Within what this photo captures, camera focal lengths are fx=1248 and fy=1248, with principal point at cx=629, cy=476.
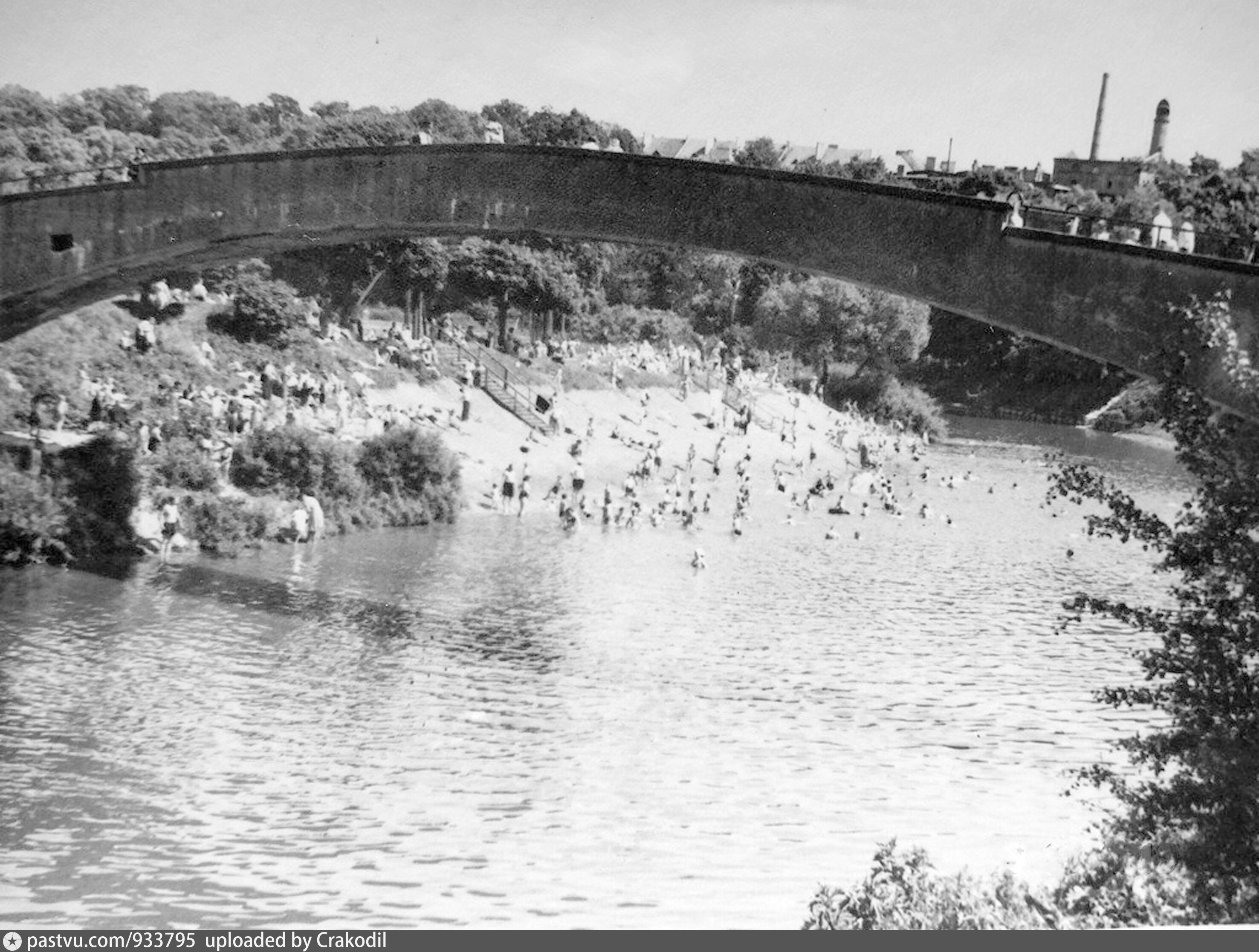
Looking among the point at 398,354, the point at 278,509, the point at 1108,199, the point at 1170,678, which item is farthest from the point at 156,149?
the point at 1170,678

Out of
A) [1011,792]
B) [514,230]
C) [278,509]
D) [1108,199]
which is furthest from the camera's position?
[278,509]

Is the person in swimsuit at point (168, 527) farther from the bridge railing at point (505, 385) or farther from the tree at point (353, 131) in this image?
the bridge railing at point (505, 385)

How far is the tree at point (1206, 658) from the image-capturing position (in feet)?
24.6

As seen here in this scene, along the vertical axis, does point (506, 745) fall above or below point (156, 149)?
below

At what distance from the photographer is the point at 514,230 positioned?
A: 14086 mm

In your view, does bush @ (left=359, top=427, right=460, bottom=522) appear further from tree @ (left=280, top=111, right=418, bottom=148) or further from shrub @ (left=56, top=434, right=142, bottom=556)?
tree @ (left=280, top=111, right=418, bottom=148)

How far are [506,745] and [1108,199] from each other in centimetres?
1371

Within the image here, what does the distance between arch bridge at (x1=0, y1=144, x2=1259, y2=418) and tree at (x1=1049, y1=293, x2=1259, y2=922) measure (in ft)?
1.87

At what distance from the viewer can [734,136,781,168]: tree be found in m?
59.9

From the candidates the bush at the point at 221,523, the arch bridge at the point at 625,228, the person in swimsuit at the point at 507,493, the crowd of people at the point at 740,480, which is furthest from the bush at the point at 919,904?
the person in swimsuit at the point at 507,493

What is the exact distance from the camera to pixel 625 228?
13.4 meters

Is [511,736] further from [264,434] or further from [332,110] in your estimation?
[332,110]

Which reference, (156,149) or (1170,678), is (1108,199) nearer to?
(1170,678)

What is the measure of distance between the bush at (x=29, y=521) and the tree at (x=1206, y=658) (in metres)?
14.7
